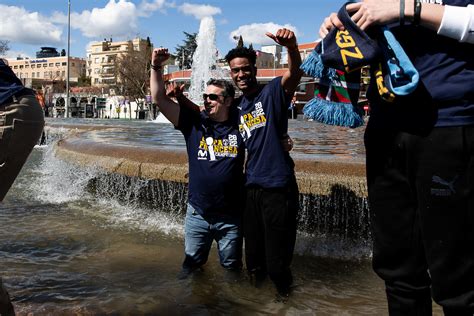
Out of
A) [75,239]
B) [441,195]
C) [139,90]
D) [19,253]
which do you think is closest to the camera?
[441,195]

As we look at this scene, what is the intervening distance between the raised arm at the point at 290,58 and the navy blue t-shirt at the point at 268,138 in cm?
6

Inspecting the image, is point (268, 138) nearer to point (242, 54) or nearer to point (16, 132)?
point (242, 54)

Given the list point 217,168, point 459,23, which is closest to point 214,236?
point 217,168

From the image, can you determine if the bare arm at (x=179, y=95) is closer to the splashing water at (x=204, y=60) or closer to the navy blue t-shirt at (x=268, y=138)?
the navy blue t-shirt at (x=268, y=138)

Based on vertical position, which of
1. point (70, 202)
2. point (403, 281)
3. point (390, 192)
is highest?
point (390, 192)

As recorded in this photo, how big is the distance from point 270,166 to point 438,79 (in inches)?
51.0

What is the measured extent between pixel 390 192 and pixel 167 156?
3097mm

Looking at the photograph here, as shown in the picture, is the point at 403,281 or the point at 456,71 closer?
the point at 456,71

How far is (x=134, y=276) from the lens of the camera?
137 inches

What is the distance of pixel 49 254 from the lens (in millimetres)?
4031

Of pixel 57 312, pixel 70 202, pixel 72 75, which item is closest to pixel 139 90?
pixel 70 202

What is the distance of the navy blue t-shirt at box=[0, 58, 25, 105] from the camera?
2.25m

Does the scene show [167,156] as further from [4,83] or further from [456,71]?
[456,71]

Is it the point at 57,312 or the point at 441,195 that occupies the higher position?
the point at 441,195
